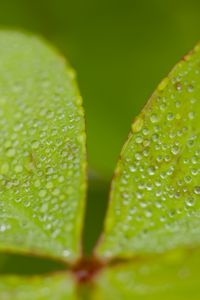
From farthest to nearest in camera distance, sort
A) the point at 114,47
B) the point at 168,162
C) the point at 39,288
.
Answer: the point at 114,47, the point at 39,288, the point at 168,162

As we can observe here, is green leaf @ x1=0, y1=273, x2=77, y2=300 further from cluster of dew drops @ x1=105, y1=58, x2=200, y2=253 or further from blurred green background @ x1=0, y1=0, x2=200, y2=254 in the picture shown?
blurred green background @ x1=0, y1=0, x2=200, y2=254

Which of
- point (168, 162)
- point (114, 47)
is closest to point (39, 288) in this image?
point (168, 162)

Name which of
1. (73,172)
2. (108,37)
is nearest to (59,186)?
(73,172)

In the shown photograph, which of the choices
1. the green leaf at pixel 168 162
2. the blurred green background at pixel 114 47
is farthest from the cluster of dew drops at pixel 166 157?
the blurred green background at pixel 114 47

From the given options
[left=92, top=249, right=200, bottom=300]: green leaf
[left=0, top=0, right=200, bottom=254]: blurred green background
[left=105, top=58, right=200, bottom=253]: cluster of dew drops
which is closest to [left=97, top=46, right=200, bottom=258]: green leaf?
[left=105, top=58, right=200, bottom=253]: cluster of dew drops

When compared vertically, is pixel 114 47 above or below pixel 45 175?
below

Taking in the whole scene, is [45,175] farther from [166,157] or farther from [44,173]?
[166,157]

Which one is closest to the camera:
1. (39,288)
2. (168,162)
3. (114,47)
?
(168,162)
